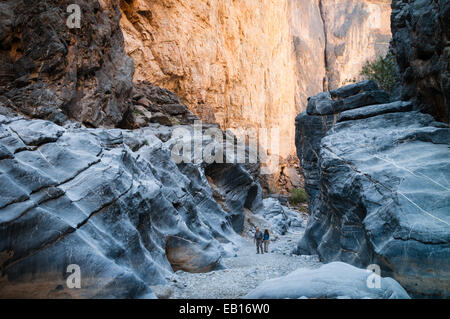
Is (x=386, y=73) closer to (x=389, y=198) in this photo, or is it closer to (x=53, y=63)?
(x=389, y=198)

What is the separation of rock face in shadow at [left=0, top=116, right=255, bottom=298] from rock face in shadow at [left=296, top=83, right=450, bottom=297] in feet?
14.6

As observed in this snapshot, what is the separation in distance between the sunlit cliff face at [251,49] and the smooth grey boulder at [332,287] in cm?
2222

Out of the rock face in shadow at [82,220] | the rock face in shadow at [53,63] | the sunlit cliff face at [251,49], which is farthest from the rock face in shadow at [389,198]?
the sunlit cliff face at [251,49]

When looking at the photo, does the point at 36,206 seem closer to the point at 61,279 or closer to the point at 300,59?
the point at 61,279

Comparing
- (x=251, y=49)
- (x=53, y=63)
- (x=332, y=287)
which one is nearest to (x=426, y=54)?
(x=332, y=287)

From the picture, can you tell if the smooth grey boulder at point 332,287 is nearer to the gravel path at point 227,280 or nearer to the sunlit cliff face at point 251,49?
the gravel path at point 227,280

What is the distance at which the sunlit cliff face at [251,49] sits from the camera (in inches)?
1013

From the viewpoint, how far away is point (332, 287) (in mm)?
4789

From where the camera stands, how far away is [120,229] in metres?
6.60

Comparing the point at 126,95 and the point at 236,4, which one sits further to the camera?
the point at 236,4

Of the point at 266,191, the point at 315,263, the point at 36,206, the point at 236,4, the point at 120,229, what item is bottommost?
the point at 315,263

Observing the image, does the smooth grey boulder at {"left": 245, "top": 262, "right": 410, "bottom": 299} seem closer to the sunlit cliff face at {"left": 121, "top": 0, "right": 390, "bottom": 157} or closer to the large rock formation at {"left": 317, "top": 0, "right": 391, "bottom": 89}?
the sunlit cliff face at {"left": 121, "top": 0, "right": 390, "bottom": 157}
